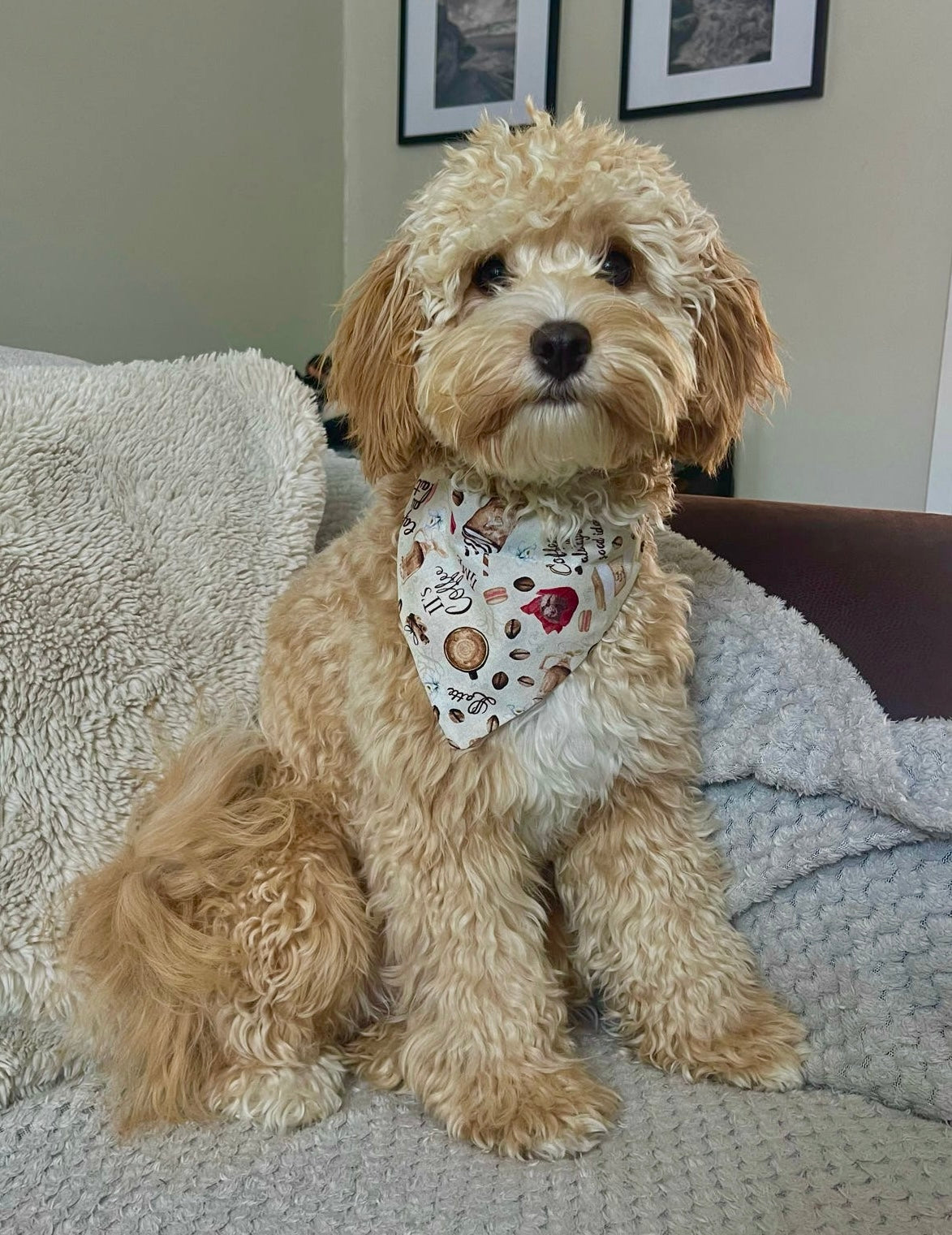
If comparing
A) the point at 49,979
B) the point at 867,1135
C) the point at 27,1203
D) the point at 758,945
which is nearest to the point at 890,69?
the point at 758,945

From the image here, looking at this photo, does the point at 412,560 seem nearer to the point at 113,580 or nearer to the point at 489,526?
the point at 489,526

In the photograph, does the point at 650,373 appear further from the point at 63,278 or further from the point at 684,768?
the point at 63,278

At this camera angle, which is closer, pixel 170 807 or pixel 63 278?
pixel 170 807

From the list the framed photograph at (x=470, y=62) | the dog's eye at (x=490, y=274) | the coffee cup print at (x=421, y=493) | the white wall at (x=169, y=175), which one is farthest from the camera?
the framed photograph at (x=470, y=62)

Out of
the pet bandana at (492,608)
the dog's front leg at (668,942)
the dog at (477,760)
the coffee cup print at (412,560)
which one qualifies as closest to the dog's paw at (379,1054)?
the dog at (477,760)

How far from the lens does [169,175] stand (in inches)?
89.4

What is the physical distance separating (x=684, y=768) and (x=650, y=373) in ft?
1.62

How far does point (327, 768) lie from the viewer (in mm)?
1179

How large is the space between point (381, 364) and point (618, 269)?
10.0 inches

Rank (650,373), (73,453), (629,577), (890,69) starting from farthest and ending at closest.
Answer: (890,69) < (73,453) < (629,577) < (650,373)

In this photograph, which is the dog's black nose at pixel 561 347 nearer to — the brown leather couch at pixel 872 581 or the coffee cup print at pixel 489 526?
the coffee cup print at pixel 489 526

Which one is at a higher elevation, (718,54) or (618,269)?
(718,54)

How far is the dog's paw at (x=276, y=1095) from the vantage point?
3.44 feet

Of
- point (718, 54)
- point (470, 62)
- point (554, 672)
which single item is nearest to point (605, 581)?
point (554, 672)
